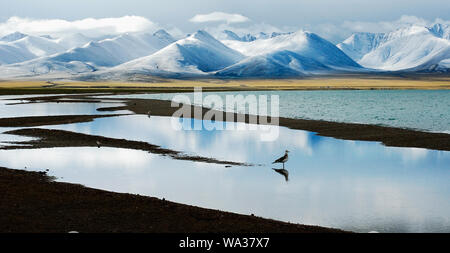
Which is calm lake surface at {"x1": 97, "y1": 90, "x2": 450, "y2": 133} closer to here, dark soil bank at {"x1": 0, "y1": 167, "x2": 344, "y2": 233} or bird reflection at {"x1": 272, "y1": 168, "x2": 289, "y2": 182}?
bird reflection at {"x1": 272, "y1": 168, "x2": 289, "y2": 182}

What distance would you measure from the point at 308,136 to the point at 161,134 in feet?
39.3

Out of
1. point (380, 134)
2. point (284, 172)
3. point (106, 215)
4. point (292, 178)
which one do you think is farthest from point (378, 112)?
point (106, 215)

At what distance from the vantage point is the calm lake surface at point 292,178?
1825cm

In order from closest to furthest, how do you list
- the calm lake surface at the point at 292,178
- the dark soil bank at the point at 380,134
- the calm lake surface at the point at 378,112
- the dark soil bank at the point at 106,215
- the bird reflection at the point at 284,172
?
1. the dark soil bank at the point at 106,215
2. the calm lake surface at the point at 292,178
3. the bird reflection at the point at 284,172
4. the dark soil bank at the point at 380,134
5. the calm lake surface at the point at 378,112

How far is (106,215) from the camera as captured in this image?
54.8 ft

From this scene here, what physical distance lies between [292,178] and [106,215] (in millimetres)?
10540

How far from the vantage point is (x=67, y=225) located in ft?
50.2

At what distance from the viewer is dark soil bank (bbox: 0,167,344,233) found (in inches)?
605

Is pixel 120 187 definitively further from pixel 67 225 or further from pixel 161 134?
pixel 161 134

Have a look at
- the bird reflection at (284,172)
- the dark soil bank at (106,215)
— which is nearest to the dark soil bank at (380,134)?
the bird reflection at (284,172)

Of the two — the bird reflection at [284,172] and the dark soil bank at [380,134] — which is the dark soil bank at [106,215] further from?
the dark soil bank at [380,134]

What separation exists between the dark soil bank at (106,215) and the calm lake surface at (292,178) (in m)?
1.50

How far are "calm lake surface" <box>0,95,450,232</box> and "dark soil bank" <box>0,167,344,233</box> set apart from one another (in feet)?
4.92

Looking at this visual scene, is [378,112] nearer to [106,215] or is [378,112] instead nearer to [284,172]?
[284,172]
